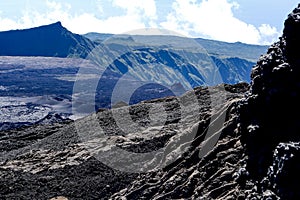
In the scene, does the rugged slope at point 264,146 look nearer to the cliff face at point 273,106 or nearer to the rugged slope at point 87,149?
the cliff face at point 273,106

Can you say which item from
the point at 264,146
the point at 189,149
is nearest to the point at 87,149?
the point at 189,149

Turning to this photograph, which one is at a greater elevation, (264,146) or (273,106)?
(273,106)

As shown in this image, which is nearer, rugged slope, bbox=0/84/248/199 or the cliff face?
the cliff face

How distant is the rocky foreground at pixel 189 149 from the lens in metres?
17.0

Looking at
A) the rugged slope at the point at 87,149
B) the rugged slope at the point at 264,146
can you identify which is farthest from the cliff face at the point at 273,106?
the rugged slope at the point at 87,149

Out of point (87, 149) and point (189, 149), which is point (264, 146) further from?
point (87, 149)

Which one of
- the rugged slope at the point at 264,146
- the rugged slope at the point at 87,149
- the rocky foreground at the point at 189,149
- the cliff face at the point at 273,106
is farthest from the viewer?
the rugged slope at the point at 87,149

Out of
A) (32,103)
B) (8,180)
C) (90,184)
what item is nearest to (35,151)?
(8,180)

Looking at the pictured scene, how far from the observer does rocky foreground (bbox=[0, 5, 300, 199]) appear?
55.9ft

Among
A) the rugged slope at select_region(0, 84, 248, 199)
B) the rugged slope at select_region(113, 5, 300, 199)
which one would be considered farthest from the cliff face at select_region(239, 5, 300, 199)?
the rugged slope at select_region(0, 84, 248, 199)

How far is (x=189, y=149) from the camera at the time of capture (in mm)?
24250

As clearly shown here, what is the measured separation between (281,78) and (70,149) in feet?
63.3

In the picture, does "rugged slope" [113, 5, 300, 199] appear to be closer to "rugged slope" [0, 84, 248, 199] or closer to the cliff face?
the cliff face

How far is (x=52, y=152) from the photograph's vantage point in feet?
109
